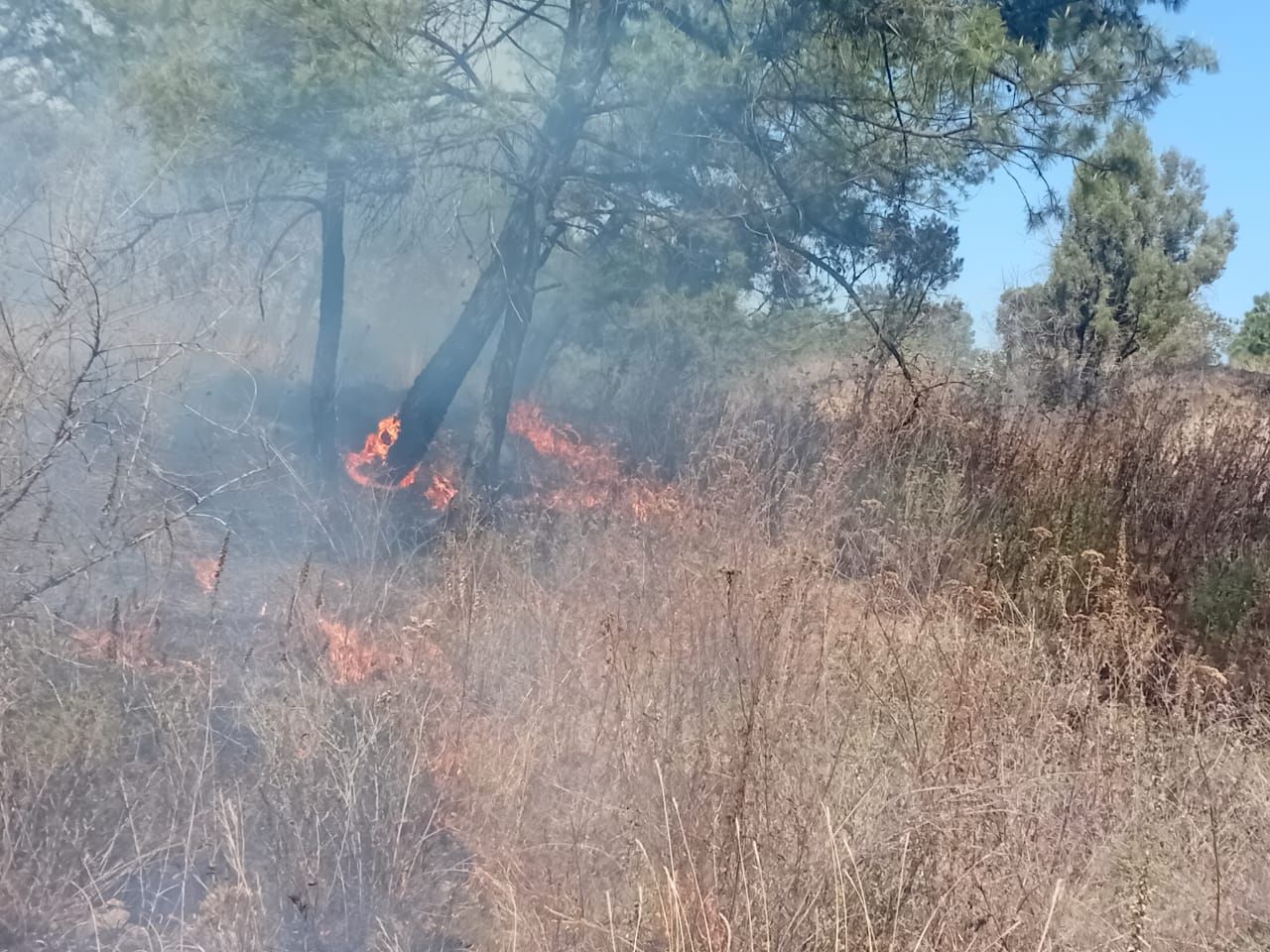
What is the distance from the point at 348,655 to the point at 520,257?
12.2ft

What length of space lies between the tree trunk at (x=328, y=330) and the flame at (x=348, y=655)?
2942 millimetres

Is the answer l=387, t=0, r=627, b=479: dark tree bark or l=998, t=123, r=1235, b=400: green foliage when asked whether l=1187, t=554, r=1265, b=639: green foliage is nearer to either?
l=387, t=0, r=627, b=479: dark tree bark

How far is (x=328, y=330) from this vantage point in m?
7.36

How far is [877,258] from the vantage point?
270 inches

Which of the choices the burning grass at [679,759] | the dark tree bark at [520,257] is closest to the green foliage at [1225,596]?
the burning grass at [679,759]

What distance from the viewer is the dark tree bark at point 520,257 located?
5.95 meters

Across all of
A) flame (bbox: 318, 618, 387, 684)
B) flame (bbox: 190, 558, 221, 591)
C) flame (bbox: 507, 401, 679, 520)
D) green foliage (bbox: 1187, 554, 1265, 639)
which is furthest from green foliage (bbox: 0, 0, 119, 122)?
green foliage (bbox: 1187, 554, 1265, 639)

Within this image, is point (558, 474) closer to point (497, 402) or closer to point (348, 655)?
point (497, 402)

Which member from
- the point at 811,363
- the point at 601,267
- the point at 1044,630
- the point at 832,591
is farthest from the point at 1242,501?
the point at 811,363

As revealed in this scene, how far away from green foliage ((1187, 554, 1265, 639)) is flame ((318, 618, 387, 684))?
3.54 metres

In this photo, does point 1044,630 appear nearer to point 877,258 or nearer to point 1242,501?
point 1242,501

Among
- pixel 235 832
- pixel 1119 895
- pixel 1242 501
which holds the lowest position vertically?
pixel 235 832

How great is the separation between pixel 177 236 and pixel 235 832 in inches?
221

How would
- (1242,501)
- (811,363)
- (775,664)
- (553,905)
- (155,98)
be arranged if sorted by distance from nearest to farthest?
1. (553,905)
2. (775,664)
3. (1242,501)
4. (155,98)
5. (811,363)
